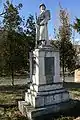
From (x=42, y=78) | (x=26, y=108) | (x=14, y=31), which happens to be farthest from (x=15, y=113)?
(x=14, y=31)

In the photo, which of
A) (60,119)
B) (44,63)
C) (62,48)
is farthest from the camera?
(62,48)

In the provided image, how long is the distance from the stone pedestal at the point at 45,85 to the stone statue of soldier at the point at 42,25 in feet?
2.31

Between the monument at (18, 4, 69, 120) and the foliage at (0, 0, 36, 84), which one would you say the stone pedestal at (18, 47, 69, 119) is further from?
the foliage at (0, 0, 36, 84)

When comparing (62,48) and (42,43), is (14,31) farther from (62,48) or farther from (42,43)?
(42,43)

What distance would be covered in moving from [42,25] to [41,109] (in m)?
4.16

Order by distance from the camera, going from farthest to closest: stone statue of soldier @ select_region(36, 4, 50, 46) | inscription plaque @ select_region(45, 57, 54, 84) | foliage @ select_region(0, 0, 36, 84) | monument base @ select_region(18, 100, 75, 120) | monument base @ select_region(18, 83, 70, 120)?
1. foliage @ select_region(0, 0, 36, 84)
2. stone statue of soldier @ select_region(36, 4, 50, 46)
3. inscription plaque @ select_region(45, 57, 54, 84)
4. monument base @ select_region(18, 83, 70, 120)
5. monument base @ select_region(18, 100, 75, 120)

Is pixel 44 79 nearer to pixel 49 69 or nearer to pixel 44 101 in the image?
pixel 49 69

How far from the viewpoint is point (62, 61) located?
74.5ft

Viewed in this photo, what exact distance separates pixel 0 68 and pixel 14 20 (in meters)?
4.02

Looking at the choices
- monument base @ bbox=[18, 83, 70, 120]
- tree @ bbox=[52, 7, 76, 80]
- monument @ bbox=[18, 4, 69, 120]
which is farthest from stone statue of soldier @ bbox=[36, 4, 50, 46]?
tree @ bbox=[52, 7, 76, 80]

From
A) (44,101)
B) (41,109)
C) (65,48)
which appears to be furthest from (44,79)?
(65,48)

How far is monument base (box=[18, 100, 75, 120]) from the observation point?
33.8ft

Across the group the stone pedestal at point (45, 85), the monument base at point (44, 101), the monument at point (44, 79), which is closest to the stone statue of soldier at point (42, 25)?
the monument at point (44, 79)

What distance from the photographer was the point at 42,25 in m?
12.0
